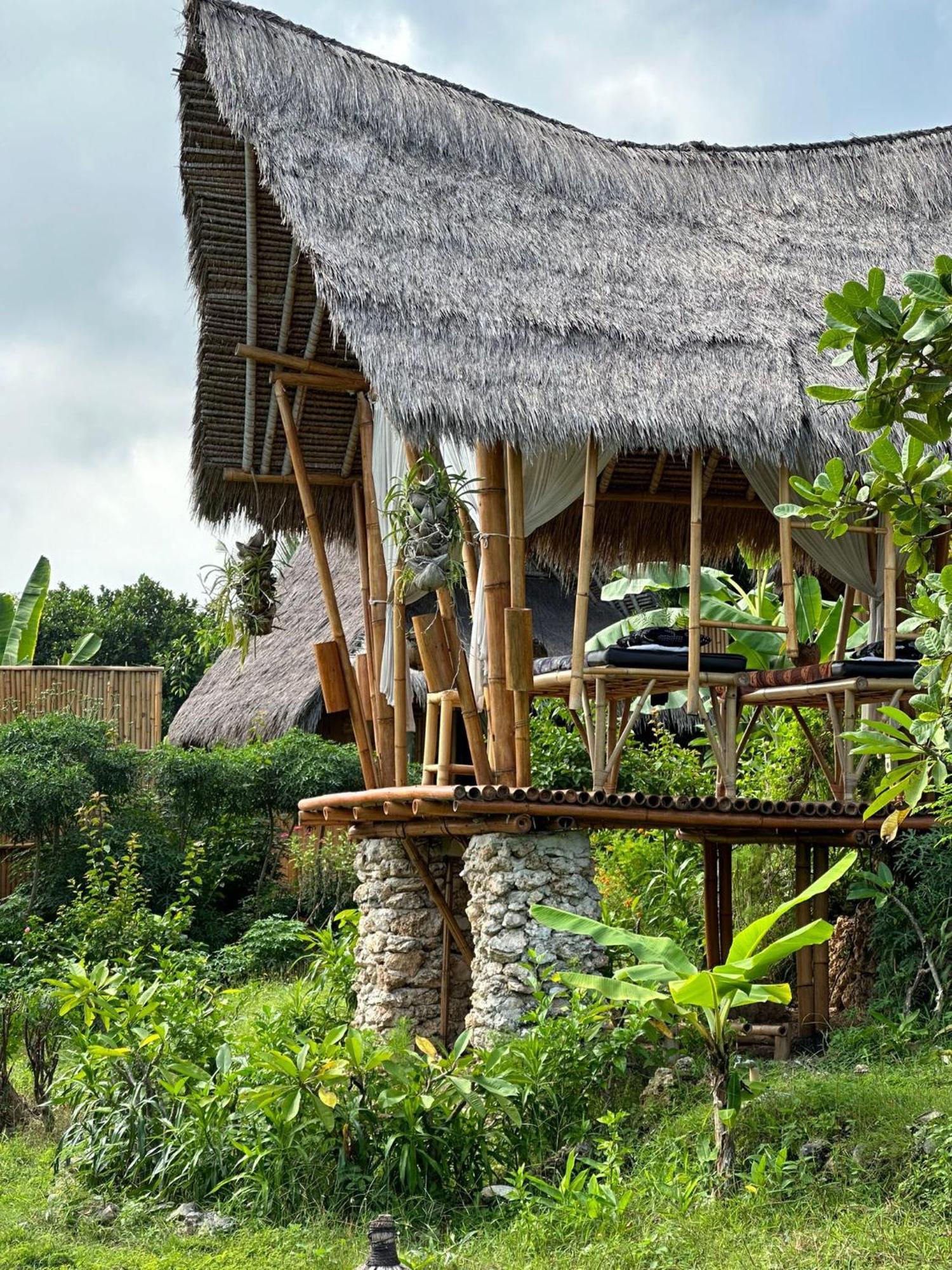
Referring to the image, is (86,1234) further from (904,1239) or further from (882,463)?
(882,463)

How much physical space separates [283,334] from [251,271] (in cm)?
43

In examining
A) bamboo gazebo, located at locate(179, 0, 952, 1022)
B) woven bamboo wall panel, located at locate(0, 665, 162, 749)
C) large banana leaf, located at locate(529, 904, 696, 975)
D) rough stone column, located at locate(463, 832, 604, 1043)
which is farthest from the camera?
woven bamboo wall panel, located at locate(0, 665, 162, 749)

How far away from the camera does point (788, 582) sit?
717 centimetres

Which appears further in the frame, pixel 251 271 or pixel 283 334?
pixel 283 334

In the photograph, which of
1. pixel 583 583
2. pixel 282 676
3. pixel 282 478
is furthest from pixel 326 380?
pixel 282 676

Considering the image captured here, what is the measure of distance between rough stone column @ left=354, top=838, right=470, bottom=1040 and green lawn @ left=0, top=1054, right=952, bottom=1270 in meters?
2.34

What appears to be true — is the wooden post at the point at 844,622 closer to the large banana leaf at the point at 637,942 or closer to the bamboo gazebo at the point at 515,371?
the bamboo gazebo at the point at 515,371

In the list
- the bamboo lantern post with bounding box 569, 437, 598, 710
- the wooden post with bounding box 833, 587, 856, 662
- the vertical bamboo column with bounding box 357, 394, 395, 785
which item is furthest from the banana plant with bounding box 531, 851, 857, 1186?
the wooden post with bounding box 833, 587, 856, 662

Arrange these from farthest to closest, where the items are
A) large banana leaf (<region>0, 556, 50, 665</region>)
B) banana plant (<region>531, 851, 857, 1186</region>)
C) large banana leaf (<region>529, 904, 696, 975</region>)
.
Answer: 1. large banana leaf (<region>0, 556, 50, 665</region>)
2. large banana leaf (<region>529, 904, 696, 975</region>)
3. banana plant (<region>531, 851, 857, 1186</region>)

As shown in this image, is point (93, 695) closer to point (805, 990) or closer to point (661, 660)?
point (661, 660)

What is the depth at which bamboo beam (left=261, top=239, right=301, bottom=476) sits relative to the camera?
316 inches

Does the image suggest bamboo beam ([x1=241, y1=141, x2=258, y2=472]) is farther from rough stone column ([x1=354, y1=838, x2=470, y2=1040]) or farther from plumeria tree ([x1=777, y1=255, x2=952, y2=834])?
plumeria tree ([x1=777, y1=255, x2=952, y2=834])

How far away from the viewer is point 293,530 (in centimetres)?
970

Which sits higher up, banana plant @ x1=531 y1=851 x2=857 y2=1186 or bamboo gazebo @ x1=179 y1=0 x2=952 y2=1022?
bamboo gazebo @ x1=179 y1=0 x2=952 y2=1022
